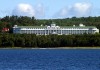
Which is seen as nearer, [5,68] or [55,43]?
[5,68]

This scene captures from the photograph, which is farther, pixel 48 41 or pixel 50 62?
pixel 48 41

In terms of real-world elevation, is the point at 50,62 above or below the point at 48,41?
below

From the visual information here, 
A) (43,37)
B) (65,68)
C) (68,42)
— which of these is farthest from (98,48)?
(65,68)

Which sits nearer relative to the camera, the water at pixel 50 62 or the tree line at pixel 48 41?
the water at pixel 50 62

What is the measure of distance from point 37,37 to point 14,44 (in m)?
8.95

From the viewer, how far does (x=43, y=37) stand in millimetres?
165625

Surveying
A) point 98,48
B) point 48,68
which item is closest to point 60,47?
point 98,48

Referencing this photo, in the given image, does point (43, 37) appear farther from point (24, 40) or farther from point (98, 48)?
point (98, 48)

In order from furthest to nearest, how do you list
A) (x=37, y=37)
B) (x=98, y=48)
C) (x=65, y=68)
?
(x=37, y=37) → (x=98, y=48) → (x=65, y=68)

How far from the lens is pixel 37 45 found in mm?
161125

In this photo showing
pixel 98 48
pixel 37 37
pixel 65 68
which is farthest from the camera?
pixel 37 37

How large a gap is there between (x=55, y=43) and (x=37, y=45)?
211 inches

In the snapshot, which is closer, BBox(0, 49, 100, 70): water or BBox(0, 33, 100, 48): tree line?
BBox(0, 49, 100, 70): water

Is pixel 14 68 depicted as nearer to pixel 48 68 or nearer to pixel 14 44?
pixel 48 68
